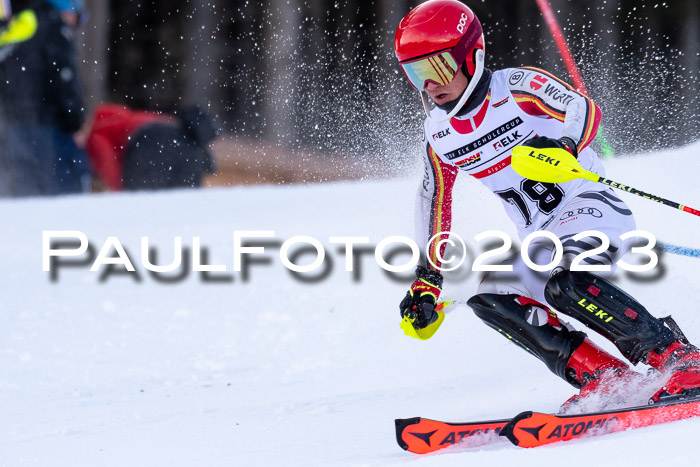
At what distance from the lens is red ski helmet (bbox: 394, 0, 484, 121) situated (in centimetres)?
320

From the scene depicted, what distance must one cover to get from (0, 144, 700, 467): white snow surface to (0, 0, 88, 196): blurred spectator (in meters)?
1.35

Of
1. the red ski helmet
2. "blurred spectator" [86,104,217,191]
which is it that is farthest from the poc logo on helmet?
"blurred spectator" [86,104,217,191]

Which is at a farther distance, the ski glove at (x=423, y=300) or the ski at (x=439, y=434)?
the ski glove at (x=423, y=300)

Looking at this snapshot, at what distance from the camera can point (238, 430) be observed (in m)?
3.74

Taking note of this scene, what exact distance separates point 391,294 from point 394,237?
0.55 m

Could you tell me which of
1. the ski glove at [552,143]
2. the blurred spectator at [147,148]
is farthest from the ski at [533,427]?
the blurred spectator at [147,148]

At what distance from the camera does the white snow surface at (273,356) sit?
3383 millimetres

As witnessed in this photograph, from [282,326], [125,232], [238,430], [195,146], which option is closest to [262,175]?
[195,146]

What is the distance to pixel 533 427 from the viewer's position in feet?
A: 9.04

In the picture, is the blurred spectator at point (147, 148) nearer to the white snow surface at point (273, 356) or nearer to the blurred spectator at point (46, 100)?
the blurred spectator at point (46, 100)

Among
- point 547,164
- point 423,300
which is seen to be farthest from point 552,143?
point 423,300

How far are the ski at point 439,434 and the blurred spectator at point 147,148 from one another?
25.0ft

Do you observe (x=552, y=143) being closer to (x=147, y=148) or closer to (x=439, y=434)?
→ (x=439, y=434)

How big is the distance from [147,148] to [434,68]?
7.51 m
